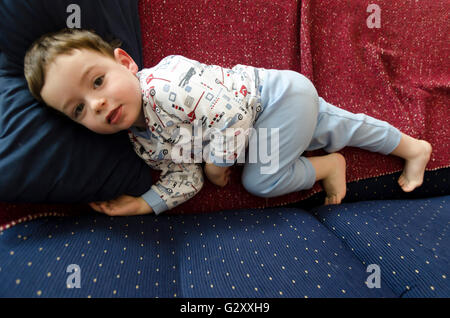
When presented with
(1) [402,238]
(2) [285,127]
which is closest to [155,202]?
(2) [285,127]

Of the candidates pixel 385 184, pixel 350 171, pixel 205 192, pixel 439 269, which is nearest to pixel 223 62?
pixel 205 192

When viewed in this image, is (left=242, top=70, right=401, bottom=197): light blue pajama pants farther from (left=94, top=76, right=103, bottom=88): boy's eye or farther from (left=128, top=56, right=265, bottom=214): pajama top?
(left=94, top=76, right=103, bottom=88): boy's eye

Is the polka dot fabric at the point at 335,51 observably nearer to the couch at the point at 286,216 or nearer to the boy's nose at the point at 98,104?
the couch at the point at 286,216

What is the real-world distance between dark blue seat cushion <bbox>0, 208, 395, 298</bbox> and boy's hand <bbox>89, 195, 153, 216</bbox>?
0.04 meters

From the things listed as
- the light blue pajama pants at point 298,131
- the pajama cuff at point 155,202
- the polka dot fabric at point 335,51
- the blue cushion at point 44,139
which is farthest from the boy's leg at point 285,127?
the blue cushion at point 44,139

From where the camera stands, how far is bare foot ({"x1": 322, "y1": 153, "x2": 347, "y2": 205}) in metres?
0.88

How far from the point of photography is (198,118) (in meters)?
0.73

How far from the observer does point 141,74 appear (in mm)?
760

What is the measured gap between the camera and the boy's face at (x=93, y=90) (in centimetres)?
62

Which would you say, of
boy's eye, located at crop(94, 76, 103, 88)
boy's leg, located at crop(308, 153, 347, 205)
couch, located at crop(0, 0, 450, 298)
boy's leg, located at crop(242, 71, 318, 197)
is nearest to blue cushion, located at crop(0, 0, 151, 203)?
couch, located at crop(0, 0, 450, 298)

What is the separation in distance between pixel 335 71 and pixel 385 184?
0.41 m

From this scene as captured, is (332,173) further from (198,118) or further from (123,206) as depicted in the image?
(123,206)

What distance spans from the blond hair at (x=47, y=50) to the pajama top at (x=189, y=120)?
0.15 m
